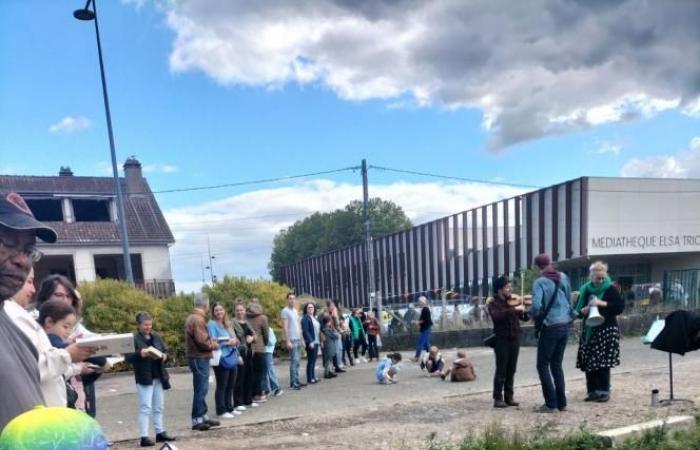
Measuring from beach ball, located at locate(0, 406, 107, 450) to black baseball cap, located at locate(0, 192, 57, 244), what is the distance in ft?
2.90

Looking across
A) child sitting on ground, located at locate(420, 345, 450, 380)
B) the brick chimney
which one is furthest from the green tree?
child sitting on ground, located at locate(420, 345, 450, 380)

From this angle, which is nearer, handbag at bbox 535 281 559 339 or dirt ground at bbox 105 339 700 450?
dirt ground at bbox 105 339 700 450

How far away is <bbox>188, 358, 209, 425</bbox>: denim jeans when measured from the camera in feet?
21.7

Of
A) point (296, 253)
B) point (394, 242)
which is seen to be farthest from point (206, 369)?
point (296, 253)

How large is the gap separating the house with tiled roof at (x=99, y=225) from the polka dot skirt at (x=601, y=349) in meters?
20.0

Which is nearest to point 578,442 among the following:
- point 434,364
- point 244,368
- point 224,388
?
point 224,388

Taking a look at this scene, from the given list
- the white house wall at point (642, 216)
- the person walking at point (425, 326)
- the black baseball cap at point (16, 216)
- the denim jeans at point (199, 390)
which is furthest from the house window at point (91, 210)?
the white house wall at point (642, 216)

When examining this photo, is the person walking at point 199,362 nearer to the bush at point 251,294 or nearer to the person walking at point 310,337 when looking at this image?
the person walking at point 310,337

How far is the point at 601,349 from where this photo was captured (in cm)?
662

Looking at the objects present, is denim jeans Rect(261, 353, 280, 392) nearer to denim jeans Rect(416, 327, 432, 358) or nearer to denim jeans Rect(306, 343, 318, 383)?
denim jeans Rect(306, 343, 318, 383)

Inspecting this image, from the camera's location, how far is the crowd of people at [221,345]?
1.87 m

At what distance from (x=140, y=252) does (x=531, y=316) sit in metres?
22.3

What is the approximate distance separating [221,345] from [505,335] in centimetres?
380

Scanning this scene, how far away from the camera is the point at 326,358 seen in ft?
36.2
